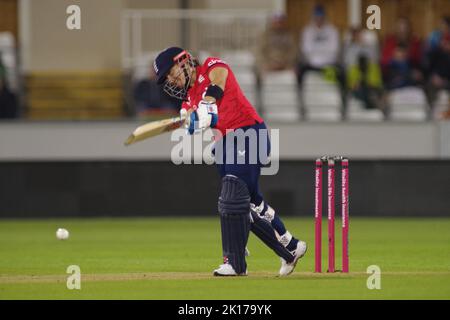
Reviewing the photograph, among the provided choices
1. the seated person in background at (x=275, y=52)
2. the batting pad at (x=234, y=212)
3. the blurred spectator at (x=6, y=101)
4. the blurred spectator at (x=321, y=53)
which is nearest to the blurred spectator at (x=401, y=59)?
the blurred spectator at (x=321, y=53)

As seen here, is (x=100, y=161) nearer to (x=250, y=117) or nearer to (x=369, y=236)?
(x=369, y=236)

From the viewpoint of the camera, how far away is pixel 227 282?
10.4 meters

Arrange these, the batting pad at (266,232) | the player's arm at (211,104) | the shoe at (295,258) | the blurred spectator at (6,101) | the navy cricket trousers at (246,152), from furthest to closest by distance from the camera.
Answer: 1. the blurred spectator at (6,101)
2. the shoe at (295,258)
3. the batting pad at (266,232)
4. the navy cricket trousers at (246,152)
5. the player's arm at (211,104)

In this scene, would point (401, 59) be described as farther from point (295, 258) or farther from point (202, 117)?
point (202, 117)

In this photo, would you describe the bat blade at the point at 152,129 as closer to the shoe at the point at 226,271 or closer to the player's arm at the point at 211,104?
the player's arm at the point at 211,104

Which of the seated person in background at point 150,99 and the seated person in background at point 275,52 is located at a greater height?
the seated person in background at point 275,52

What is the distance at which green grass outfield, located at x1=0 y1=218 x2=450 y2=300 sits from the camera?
390 inches

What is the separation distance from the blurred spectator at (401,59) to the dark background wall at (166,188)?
156 centimetres

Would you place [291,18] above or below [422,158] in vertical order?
above

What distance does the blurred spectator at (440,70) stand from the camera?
805 inches

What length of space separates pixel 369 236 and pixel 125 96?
6.38m

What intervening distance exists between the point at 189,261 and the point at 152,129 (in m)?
2.92

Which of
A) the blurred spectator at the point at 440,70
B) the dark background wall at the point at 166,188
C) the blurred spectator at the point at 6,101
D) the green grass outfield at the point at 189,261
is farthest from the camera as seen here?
the blurred spectator at the point at 440,70
